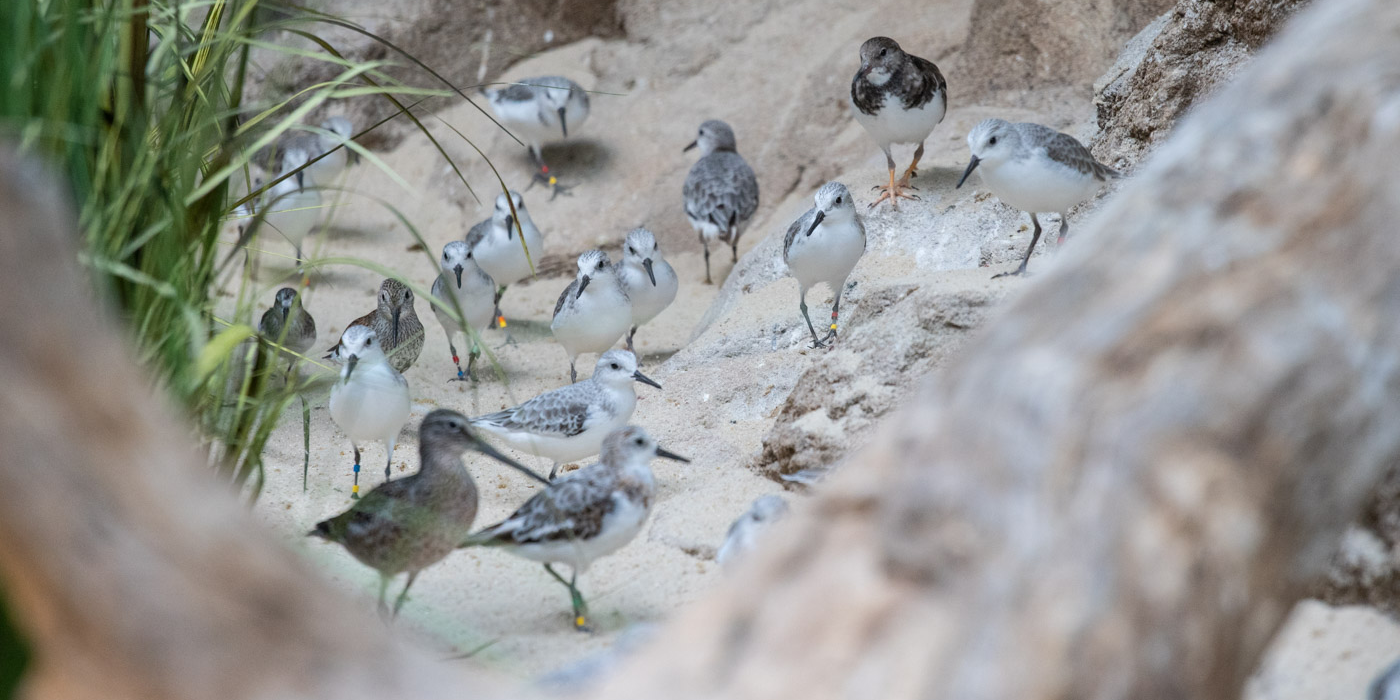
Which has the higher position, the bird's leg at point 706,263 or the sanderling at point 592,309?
the sanderling at point 592,309

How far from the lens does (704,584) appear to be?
4211 millimetres

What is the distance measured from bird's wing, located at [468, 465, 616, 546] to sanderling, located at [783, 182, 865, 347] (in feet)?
8.58

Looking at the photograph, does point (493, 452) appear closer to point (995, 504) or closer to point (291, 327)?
point (995, 504)

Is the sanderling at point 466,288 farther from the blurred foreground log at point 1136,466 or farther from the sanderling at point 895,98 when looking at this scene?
the blurred foreground log at point 1136,466

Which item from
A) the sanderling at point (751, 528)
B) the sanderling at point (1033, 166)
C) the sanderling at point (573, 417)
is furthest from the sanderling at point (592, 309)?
the sanderling at point (751, 528)

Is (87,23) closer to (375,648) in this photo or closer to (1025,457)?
(375,648)

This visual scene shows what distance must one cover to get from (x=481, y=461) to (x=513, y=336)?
8.71 ft

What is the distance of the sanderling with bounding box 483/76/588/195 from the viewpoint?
975 cm

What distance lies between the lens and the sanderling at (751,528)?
3680 mm

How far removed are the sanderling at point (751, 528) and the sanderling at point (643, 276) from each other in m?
3.74

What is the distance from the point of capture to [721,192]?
8680mm

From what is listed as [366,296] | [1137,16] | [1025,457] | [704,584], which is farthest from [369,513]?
[1137,16]

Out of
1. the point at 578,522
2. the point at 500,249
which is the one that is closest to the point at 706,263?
the point at 500,249

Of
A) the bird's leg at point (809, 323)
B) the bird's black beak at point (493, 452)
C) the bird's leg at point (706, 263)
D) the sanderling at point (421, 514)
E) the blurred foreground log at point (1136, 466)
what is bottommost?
the bird's leg at point (706, 263)
